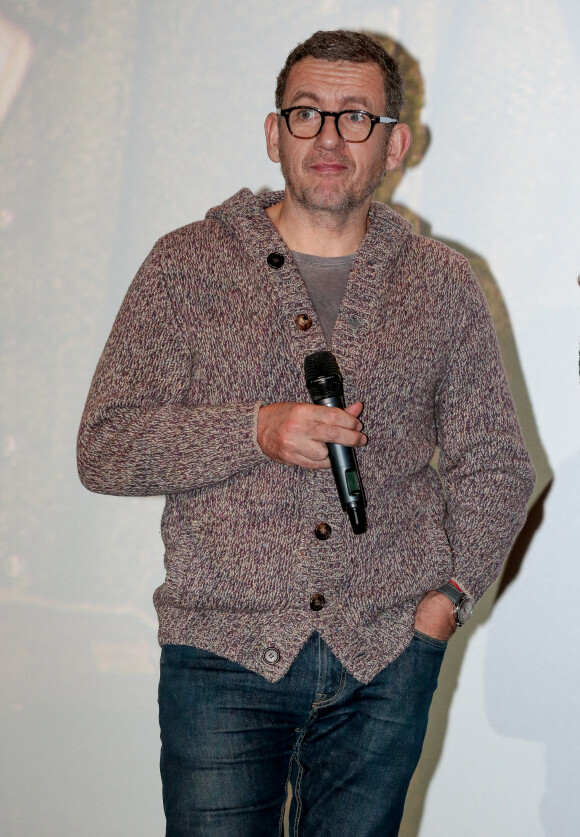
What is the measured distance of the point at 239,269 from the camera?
5.49 ft

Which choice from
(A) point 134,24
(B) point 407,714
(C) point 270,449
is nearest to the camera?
(C) point 270,449

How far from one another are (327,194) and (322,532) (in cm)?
62

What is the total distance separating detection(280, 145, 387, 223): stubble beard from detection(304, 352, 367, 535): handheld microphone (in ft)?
1.24

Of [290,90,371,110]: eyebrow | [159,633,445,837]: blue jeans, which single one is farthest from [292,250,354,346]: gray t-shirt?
[159,633,445,837]: blue jeans

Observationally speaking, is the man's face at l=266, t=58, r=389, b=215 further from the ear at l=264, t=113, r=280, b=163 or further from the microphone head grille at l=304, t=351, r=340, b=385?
the microphone head grille at l=304, t=351, r=340, b=385

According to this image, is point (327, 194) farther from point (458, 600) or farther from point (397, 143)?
point (458, 600)

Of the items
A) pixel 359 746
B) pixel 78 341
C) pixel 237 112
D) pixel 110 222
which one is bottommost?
pixel 359 746

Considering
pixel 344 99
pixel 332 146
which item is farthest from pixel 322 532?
pixel 344 99

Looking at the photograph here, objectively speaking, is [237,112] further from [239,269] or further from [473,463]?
[473,463]

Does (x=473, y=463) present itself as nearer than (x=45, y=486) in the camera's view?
Yes

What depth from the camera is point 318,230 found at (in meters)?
1.76

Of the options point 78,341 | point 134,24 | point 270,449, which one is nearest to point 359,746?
point 270,449

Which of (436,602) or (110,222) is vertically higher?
(110,222)

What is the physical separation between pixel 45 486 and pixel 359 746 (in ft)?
4.17
